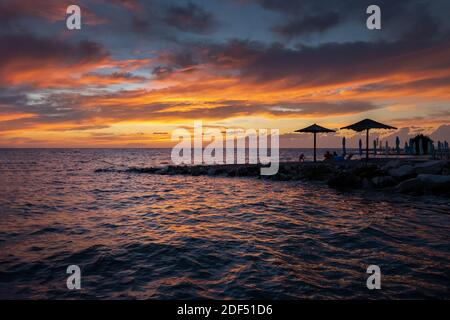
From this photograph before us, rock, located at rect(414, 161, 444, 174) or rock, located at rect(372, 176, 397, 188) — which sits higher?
rock, located at rect(414, 161, 444, 174)

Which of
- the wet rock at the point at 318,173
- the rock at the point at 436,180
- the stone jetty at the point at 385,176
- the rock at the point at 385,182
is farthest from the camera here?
the wet rock at the point at 318,173

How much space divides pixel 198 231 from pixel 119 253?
301 centimetres

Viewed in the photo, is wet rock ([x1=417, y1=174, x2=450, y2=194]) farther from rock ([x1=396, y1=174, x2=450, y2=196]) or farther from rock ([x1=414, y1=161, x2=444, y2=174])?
rock ([x1=414, y1=161, x2=444, y2=174])

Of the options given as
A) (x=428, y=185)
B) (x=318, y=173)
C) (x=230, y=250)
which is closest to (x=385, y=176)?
(x=428, y=185)

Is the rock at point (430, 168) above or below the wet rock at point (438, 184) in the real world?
above

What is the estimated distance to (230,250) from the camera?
756 cm

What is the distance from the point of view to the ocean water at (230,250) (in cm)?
532

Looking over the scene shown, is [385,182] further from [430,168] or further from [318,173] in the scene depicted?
[318,173]

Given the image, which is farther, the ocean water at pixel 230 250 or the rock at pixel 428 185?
the rock at pixel 428 185

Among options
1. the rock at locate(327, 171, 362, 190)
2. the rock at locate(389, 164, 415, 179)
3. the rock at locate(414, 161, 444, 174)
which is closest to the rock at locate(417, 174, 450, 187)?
the rock at locate(389, 164, 415, 179)

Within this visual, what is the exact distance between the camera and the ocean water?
5.32m

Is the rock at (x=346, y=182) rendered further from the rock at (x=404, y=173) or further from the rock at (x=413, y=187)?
the rock at (x=413, y=187)

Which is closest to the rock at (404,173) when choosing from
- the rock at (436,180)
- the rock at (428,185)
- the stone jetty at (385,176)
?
the stone jetty at (385,176)
